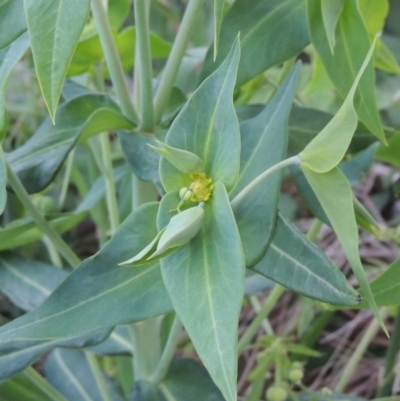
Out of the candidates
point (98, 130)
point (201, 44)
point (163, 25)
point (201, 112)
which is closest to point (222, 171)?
point (201, 112)

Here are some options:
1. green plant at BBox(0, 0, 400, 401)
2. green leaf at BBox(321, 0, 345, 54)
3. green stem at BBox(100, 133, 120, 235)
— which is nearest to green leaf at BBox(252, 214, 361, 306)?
green plant at BBox(0, 0, 400, 401)

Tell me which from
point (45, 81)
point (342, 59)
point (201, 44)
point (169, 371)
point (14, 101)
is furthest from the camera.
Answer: point (14, 101)

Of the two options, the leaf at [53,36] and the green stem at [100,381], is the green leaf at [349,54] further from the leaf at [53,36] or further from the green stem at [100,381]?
the green stem at [100,381]

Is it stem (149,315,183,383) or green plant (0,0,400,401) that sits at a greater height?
green plant (0,0,400,401)

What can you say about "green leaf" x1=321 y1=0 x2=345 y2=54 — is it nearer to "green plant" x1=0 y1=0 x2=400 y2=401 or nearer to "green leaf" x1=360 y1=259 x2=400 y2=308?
"green plant" x1=0 y1=0 x2=400 y2=401

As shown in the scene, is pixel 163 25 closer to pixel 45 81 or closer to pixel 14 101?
pixel 14 101

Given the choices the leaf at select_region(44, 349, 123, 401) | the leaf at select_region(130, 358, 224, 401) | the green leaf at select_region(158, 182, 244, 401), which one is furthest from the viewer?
the leaf at select_region(44, 349, 123, 401)
